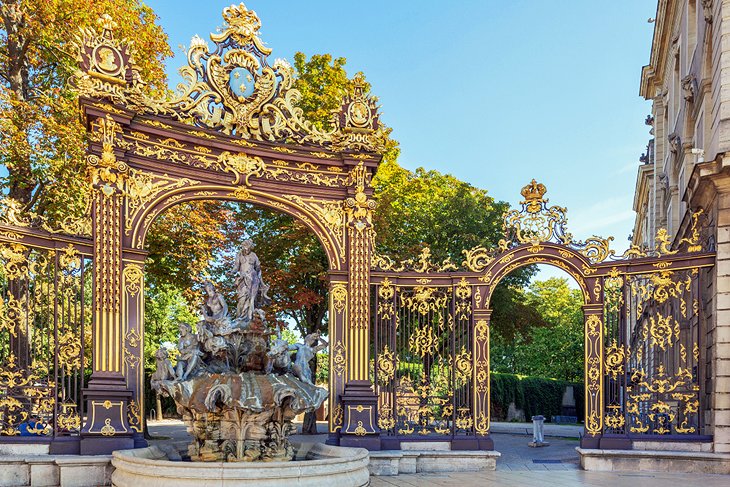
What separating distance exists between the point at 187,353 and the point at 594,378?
6.26 meters

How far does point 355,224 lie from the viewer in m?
10.8

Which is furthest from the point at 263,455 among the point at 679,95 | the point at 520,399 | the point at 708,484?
the point at 520,399

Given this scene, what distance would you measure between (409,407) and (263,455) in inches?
122

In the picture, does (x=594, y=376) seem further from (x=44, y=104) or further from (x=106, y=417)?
(x=44, y=104)

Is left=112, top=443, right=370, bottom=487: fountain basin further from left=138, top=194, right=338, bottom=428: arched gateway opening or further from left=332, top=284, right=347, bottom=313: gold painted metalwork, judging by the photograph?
left=138, top=194, right=338, bottom=428: arched gateway opening

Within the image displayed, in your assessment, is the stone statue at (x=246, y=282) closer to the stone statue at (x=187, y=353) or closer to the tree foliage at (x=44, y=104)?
the stone statue at (x=187, y=353)

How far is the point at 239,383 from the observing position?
26.5ft

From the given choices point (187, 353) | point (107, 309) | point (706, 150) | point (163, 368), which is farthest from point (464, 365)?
point (706, 150)

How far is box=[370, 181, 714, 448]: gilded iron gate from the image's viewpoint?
9.99 meters

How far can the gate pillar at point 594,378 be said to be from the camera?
10180 mm

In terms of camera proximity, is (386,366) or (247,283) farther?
(386,366)

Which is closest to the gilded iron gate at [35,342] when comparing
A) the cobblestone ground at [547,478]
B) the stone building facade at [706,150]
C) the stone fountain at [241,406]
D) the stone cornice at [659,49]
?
the stone fountain at [241,406]

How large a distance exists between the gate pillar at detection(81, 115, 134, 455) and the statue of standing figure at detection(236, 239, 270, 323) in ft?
5.53

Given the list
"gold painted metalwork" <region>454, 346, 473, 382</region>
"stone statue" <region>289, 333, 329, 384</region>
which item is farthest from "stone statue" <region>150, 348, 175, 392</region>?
"gold painted metalwork" <region>454, 346, 473, 382</region>
